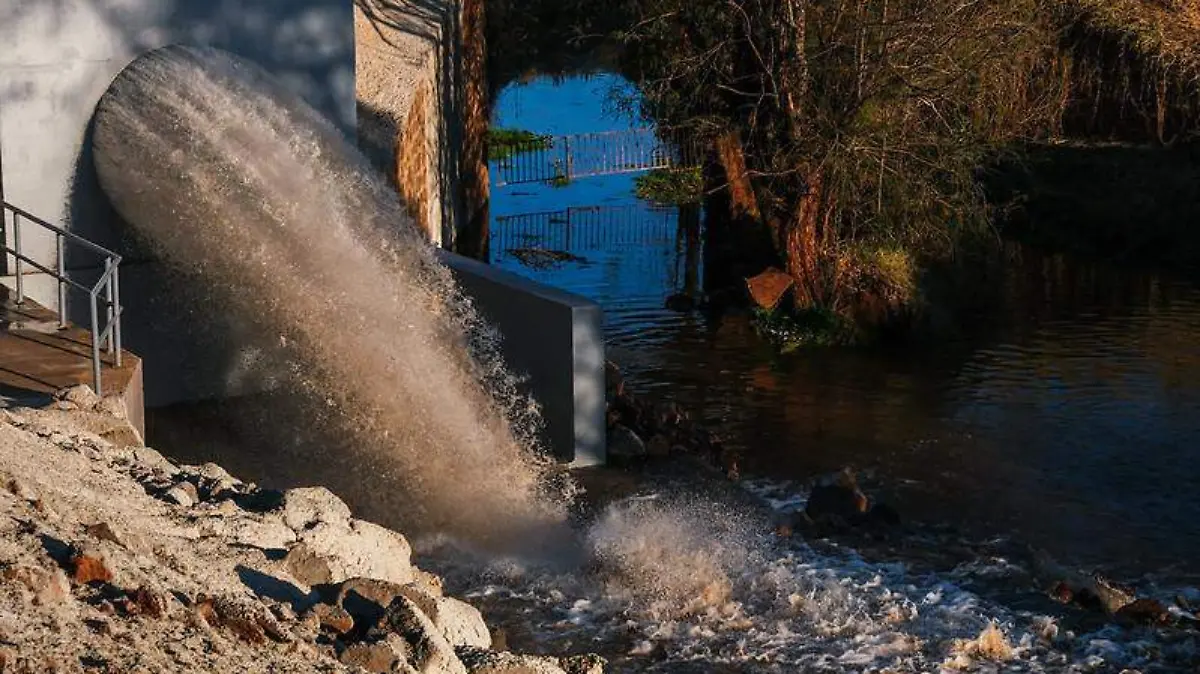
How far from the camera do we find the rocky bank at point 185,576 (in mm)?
6602

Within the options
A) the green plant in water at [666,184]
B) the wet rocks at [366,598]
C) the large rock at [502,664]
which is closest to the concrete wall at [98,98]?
the wet rocks at [366,598]

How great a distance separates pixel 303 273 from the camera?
14.9 meters

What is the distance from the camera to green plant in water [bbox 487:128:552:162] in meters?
35.4

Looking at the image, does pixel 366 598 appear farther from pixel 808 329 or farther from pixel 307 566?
pixel 808 329

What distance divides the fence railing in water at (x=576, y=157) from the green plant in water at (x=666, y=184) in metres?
0.32

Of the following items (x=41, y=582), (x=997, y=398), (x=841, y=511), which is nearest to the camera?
(x=41, y=582)

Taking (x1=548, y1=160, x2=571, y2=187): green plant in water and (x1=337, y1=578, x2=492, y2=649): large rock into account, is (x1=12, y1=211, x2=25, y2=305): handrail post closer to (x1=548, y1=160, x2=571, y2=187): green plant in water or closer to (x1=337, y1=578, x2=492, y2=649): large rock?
(x1=337, y1=578, x2=492, y2=649): large rock

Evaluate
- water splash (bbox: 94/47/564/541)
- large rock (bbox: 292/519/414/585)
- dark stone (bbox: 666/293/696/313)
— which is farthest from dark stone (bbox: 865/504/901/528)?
dark stone (bbox: 666/293/696/313)

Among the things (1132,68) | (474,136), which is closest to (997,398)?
(474,136)

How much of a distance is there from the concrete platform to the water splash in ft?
7.24

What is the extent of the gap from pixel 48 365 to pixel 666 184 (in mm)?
20812

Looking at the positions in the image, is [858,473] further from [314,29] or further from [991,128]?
[991,128]

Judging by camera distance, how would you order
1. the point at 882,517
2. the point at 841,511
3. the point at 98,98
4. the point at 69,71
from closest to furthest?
the point at 882,517 → the point at 841,511 → the point at 69,71 → the point at 98,98

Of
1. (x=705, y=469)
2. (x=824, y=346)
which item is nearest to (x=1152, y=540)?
(x=705, y=469)
